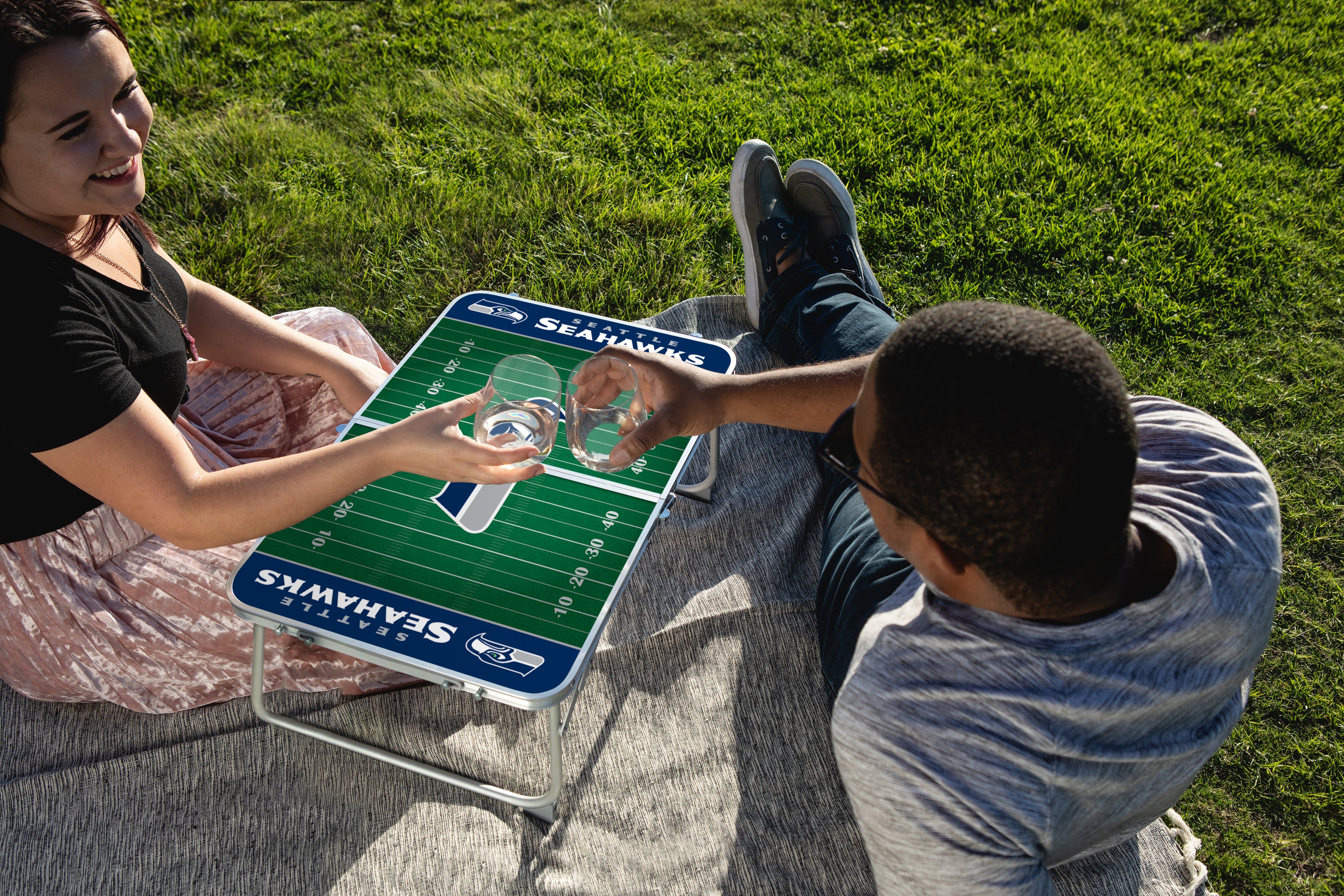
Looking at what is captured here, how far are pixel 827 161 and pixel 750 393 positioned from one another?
8.94ft

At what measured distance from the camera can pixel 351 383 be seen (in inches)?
126

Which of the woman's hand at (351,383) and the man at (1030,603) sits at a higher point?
the man at (1030,603)

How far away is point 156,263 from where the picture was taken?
2873 mm

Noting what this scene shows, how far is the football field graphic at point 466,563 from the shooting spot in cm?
242

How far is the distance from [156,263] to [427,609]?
1384 millimetres

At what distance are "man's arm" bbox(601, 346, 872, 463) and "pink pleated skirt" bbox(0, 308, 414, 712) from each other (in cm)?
122

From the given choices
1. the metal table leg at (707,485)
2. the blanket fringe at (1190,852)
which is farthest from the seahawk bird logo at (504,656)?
the blanket fringe at (1190,852)

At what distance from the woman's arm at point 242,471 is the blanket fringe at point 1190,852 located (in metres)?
2.09

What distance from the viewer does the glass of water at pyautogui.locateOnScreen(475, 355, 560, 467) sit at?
2510 mm

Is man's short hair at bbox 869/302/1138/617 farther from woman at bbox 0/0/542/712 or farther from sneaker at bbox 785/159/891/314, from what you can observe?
sneaker at bbox 785/159/891/314

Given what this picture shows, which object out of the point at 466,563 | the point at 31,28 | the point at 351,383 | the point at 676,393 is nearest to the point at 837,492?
the point at 676,393

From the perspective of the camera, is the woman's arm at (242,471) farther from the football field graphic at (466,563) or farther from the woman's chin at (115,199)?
the woman's chin at (115,199)

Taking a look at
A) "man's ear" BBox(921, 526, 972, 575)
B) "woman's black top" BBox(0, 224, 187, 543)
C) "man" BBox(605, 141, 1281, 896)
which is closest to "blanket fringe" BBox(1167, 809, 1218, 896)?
"man" BBox(605, 141, 1281, 896)

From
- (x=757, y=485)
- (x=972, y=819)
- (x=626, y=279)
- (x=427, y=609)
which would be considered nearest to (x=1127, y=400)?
(x=972, y=819)
